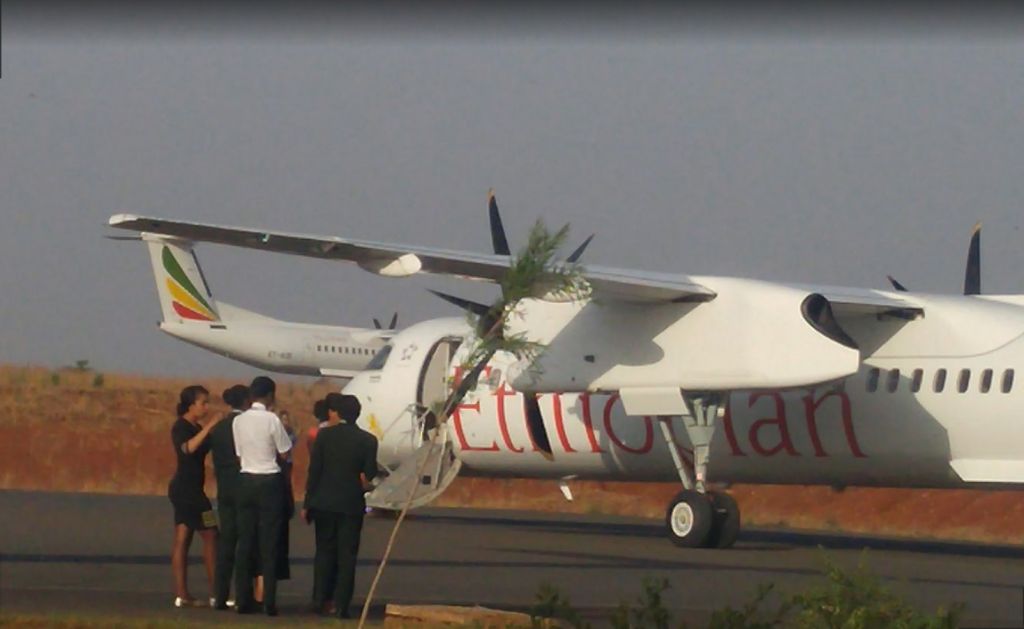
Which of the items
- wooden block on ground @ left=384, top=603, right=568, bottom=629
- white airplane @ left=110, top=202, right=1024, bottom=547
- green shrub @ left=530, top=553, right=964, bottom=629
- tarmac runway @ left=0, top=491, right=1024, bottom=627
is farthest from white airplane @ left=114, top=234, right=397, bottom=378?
green shrub @ left=530, top=553, right=964, bottom=629

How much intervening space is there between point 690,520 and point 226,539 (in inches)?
342

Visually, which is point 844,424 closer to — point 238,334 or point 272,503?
point 272,503

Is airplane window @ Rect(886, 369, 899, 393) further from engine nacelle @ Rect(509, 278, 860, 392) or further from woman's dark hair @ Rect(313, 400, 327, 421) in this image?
woman's dark hair @ Rect(313, 400, 327, 421)

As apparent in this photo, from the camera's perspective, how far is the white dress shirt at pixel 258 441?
12539mm

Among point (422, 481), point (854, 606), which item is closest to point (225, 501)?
point (854, 606)

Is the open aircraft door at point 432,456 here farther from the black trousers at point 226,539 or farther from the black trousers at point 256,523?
the black trousers at point 256,523

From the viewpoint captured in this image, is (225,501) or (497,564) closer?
(225,501)

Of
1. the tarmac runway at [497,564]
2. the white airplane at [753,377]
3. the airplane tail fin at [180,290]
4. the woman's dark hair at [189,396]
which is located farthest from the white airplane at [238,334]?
the woman's dark hair at [189,396]

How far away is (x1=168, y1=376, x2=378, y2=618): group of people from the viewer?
12.5 metres

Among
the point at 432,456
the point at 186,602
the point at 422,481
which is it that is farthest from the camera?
the point at 432,456

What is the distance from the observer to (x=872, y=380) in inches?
795

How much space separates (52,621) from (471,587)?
4.36m

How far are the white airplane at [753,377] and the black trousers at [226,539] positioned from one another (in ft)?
17.4

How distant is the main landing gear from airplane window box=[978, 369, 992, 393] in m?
2.88
